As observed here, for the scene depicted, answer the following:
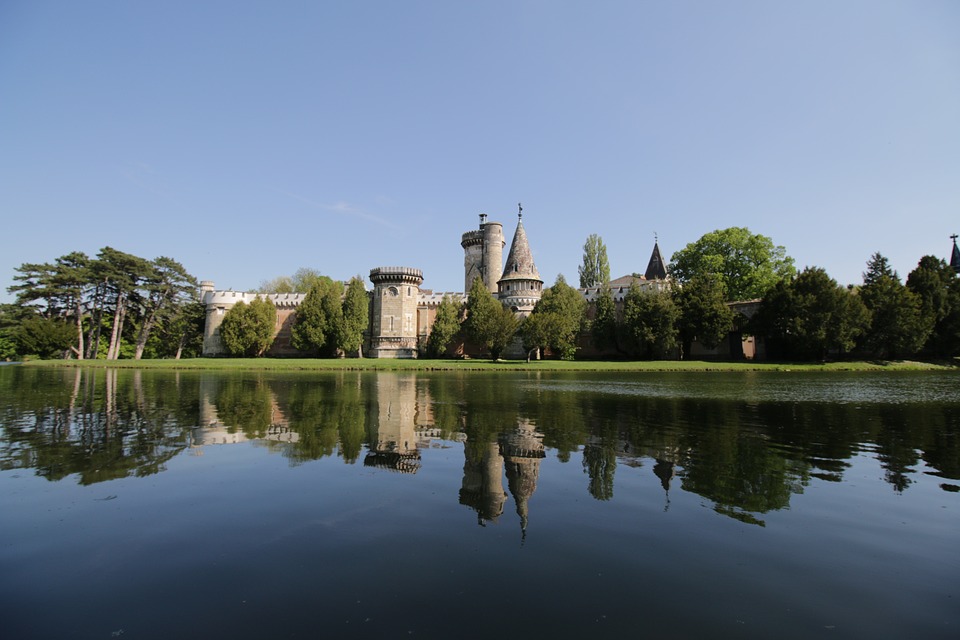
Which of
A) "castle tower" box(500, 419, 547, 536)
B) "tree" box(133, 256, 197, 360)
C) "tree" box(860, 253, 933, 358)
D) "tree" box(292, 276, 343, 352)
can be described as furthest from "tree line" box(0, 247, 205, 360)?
"tree" box(860, 253, 933, 358)

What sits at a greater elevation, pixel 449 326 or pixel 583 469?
pixel 449 326

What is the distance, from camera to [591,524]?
562cm

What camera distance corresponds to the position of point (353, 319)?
2069 inches

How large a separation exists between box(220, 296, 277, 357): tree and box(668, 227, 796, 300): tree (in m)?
42.8

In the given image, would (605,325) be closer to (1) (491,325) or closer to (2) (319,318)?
(1) (491,325)

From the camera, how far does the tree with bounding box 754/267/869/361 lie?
146ft

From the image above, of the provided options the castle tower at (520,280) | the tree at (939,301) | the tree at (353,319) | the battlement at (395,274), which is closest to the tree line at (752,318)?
the tree at (939,301)

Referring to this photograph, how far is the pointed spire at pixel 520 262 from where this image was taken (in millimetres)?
55812

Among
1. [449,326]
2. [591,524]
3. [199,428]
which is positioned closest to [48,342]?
[449,326]

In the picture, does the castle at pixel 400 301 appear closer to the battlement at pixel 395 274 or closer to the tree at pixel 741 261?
the battlement at pixel 395 274

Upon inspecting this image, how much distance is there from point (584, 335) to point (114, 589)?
5396 centimetres

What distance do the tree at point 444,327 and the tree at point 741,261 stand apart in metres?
23.6

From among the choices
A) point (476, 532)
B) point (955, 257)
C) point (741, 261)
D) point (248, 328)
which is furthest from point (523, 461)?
point (955, 257)

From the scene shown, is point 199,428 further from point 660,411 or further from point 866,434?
point 866,434
